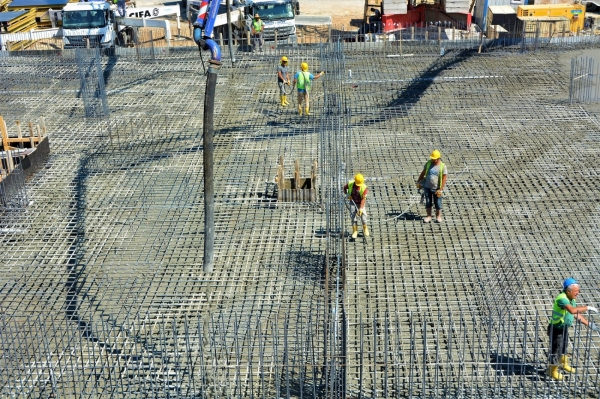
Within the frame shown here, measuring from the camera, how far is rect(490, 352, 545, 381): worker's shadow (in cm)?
888

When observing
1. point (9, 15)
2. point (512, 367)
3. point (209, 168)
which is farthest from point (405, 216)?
point (9, 15)

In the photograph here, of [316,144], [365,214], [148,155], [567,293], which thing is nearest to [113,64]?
[148,155]

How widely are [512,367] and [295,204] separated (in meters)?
5.62

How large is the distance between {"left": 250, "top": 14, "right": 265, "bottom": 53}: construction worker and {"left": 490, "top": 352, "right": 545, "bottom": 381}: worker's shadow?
51.5ft

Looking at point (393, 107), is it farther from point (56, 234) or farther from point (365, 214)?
point (56, 234)

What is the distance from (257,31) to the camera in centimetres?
2381

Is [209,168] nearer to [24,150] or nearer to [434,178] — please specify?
[434,178]

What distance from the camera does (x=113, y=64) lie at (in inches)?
879

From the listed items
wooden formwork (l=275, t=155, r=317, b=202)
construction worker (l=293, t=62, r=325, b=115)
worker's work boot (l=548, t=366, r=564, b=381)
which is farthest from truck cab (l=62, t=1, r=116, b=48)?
worker's work boot (l=548, t=366, r=564, b=381)

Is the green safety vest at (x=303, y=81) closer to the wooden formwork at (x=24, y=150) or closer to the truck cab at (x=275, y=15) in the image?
the wooden formwork at (x=24, y=150)

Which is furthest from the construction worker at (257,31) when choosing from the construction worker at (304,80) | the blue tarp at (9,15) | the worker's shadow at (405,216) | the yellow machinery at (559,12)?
the worker's shadow at (405,216)

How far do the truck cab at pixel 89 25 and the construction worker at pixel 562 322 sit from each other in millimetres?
18531

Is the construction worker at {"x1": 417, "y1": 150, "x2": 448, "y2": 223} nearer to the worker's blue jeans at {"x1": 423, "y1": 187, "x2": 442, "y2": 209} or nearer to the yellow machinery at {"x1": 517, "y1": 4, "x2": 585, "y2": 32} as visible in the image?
the worker's blue jeans at {"x1": 423, "y1": 187, "x2": 442, "y2": 209}

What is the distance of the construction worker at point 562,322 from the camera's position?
28.6 ft
